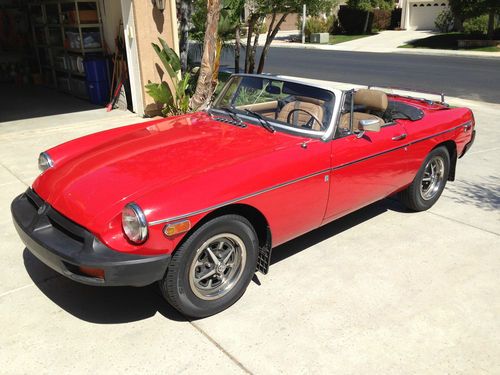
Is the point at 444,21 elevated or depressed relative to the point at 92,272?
elevated

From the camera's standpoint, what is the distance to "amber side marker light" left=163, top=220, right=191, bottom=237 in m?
2.91

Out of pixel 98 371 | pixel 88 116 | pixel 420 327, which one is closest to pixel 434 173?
pixel 420 327

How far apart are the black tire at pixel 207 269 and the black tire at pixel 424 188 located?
2233mm

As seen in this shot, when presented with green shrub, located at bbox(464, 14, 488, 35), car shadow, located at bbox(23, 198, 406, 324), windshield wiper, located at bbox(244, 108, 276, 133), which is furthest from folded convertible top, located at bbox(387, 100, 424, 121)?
green shrub, located at bbox(464, 14, 488, 35)

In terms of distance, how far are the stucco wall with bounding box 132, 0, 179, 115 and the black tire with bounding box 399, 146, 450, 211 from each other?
6209 millimetres

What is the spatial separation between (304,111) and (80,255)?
2227 millimetres

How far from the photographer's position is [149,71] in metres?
9.52

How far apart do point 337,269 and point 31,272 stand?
2563 mm

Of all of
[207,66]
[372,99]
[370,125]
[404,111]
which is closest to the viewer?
[370,125]

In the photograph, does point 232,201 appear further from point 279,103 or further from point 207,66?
point 207,66

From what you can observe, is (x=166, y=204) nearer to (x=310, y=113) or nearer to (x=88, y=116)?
(x=310, y=113)

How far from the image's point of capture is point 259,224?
3578 mm

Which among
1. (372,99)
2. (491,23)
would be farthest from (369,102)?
(491,23)

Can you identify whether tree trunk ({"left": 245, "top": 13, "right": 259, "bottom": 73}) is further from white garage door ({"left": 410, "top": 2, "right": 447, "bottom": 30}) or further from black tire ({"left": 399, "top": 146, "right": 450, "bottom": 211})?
white garage door ({"left": 410, "top": 2, "right": 447, "bottom": 30})
